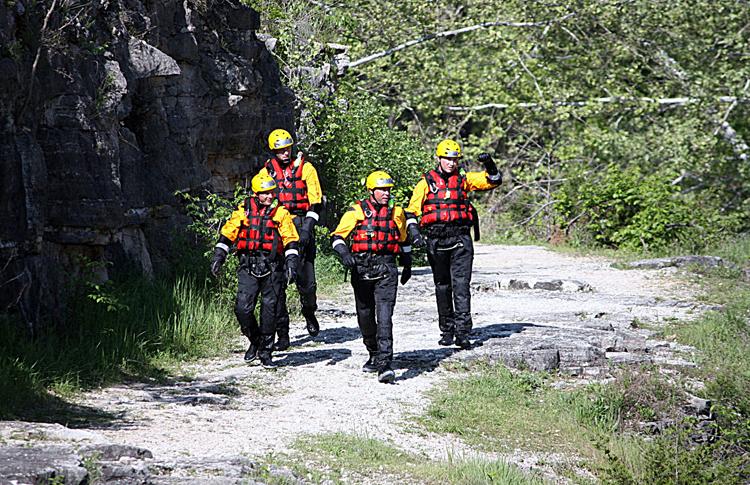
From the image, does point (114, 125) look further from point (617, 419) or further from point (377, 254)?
point (617, 419)

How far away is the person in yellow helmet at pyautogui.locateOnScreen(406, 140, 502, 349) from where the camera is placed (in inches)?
432

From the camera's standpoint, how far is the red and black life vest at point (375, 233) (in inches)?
387

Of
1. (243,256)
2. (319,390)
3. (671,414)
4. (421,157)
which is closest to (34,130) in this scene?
(243,256)

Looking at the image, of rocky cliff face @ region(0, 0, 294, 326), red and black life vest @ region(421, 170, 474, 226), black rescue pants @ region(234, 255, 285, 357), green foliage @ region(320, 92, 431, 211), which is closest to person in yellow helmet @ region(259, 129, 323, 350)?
black rescue pants @ region(234, 255, 285, 357)

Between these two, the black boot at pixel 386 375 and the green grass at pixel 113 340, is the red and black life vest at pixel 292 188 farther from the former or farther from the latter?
the black boot at pixel 386 375

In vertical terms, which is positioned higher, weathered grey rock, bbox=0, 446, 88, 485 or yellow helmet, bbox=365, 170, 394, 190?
yellow helmet, bbox=365, 170, 394, 190

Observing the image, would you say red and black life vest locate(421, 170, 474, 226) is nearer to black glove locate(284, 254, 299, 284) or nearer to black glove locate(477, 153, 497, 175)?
black glove locate(477, 153, 497, 175)

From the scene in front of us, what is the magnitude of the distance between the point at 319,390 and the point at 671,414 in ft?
9.81

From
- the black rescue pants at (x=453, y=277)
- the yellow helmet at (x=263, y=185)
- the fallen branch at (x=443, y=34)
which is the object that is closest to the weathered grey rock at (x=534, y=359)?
the black rescue pants at (x=453, y=277)

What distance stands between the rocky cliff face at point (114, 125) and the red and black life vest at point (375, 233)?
259 centimetres

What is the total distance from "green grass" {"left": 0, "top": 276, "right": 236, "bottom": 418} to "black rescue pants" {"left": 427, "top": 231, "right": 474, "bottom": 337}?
230 cm

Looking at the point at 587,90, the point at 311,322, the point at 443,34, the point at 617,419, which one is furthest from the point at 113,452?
the point at 443,34

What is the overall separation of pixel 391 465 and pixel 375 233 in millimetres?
2926

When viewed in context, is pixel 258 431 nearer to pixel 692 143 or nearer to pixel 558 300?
pixel 558 300
